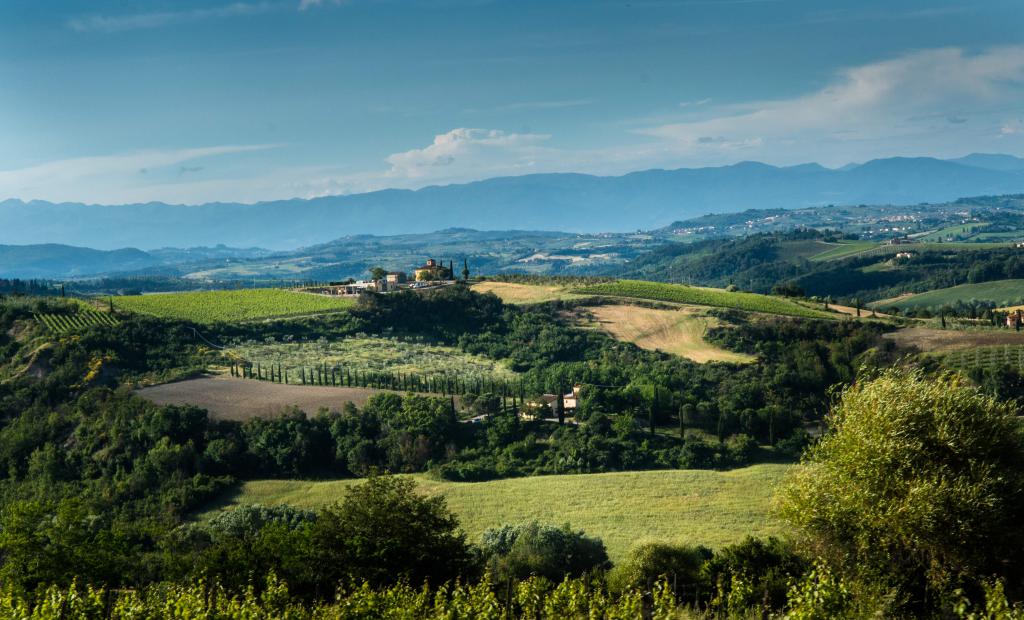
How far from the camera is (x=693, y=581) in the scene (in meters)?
31.4

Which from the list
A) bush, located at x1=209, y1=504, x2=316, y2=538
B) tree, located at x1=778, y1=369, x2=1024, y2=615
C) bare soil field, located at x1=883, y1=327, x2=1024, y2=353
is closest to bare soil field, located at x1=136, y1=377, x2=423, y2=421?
bush, located at x1=209, y1=504, x2=316, y2=538

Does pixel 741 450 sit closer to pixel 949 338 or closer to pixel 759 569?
pixel 759 569

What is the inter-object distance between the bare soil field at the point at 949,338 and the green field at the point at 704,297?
39.2 ft

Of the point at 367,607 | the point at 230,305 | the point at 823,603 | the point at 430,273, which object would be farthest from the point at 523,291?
the point at 823,603

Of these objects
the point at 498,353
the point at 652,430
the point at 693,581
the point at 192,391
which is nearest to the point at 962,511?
the point at 693,581

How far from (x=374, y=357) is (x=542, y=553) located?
53.1 m

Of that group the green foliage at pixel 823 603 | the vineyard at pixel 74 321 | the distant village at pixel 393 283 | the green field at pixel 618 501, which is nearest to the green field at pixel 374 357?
the vineyard at pixel 74 321

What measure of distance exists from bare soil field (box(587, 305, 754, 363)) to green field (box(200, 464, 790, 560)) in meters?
30.2

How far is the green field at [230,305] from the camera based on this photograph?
3688 inches

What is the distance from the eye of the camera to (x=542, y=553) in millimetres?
35281

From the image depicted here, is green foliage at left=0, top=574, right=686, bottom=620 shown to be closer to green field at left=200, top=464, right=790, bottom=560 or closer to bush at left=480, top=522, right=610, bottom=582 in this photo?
bush at left=480, top=522, right=610, bottom=582

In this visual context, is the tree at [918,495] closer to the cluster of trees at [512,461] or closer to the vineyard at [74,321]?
the cluster of trees at [512,461]

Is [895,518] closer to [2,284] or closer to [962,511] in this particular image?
[962,511]

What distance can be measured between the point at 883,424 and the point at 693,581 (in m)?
9.47
